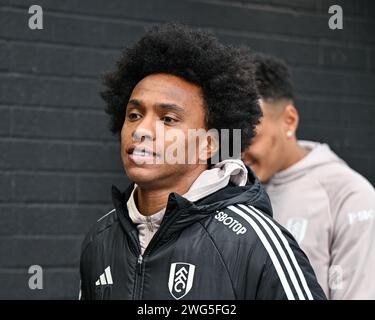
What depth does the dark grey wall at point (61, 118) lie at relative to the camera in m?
4.82

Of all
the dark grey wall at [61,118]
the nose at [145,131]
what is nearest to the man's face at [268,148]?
the dark grey wall at [61,118]

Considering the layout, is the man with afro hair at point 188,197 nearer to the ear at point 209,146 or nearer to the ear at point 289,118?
the ear at point 209,146

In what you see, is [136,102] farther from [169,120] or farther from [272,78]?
[272,78]

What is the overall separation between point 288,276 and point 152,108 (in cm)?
87

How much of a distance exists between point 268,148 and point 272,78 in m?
0.42

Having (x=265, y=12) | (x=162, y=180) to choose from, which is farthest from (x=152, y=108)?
(x=265, y=12)

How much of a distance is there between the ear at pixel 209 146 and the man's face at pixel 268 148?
1255 millimetres

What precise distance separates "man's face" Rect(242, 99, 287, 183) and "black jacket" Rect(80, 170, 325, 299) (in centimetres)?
138

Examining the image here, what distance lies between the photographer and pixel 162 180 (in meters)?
3.41

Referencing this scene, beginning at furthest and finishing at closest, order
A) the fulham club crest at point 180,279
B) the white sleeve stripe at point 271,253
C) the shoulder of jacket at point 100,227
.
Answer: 1. the shoulder of jacket at point 100,227
2. the fulham club crest at point 180,279
3. the white sleeve stripe at point 271,253

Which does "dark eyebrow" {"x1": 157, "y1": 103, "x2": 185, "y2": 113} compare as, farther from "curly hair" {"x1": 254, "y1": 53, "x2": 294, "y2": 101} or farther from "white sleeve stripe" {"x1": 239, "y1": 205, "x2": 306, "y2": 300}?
"curly hair" {"x1": 254, "y1": 53, "x2": 294, "y2": 101}

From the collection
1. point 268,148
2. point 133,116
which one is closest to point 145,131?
point 133,116

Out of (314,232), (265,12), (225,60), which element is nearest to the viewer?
(225,60)
